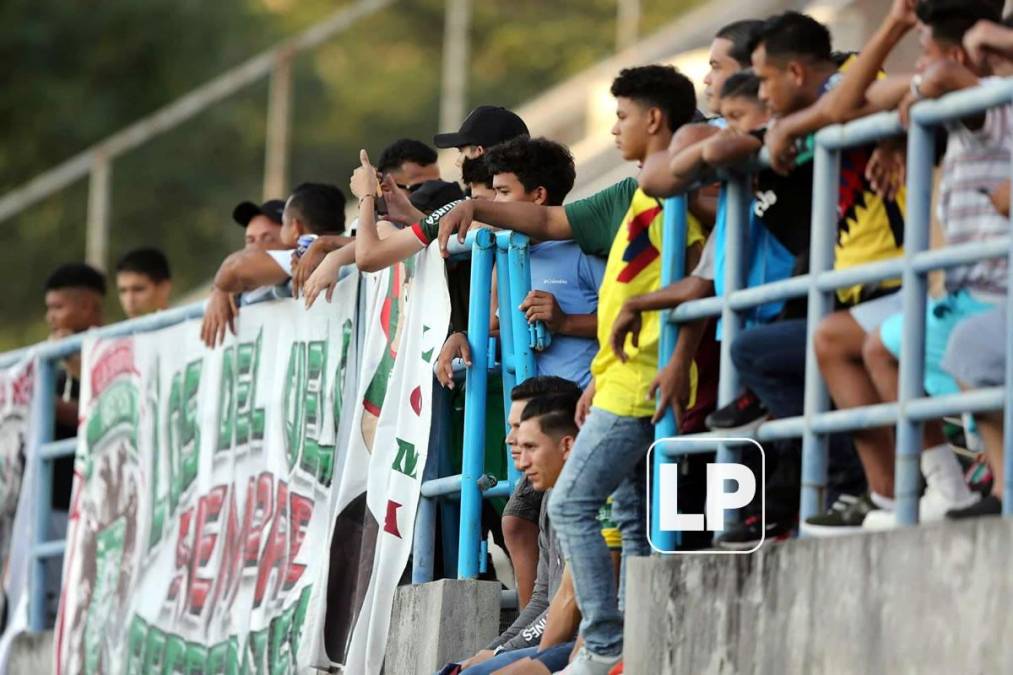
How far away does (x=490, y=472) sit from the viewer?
9.28 m

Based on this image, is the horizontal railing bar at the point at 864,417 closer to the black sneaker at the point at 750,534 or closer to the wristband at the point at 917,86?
the black sneaker at the point at 750,534

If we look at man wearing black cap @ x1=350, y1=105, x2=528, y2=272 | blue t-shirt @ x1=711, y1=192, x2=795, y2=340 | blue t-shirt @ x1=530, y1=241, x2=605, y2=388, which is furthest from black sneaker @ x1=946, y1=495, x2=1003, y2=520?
man wearing black cap @ x1=350, y1=105, x2=528, y2=272

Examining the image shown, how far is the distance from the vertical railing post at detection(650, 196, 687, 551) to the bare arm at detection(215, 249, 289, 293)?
2.96 meters

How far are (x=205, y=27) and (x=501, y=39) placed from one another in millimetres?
8257

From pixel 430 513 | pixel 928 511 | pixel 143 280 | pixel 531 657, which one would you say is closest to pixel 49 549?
pixel 143 280

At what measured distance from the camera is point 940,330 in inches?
262

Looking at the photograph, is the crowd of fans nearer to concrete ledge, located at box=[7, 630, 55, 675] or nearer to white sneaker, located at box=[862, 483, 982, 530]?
white sneaker, located at box=[862, 483, 982, 530]

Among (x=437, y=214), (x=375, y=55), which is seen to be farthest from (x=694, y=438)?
(x=375, y=55)

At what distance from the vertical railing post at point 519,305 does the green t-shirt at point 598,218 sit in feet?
0.87

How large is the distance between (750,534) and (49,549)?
6202 mm

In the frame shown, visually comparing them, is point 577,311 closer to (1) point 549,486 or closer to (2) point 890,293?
(1) point 549,486

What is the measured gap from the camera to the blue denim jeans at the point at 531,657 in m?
8.20

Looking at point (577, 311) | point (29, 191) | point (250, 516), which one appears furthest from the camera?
point (29, 191)

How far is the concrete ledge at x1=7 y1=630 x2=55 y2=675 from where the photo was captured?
41.3 ft
